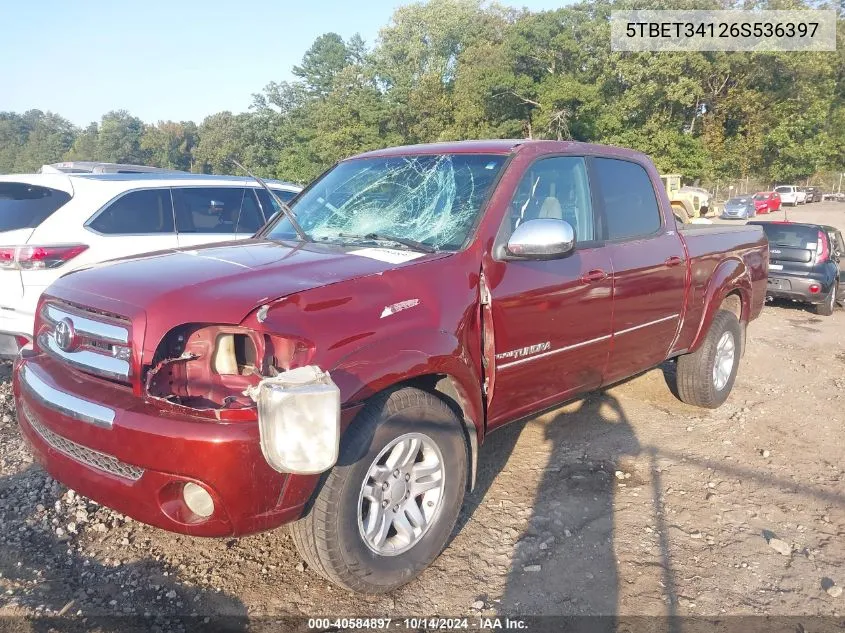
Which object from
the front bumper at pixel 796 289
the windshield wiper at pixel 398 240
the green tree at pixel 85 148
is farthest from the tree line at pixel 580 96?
the green tree at pixel 85 148

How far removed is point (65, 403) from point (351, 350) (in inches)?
45.5

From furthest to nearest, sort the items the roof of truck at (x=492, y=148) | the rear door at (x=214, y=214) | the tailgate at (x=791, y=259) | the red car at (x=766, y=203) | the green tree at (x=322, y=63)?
1. the green tree at (x=322, y=63)
2. the red car at (x=766, y=203)
3. the tailgate at (x=791, y=259)
4. the rear door at (x=214, y=214)
5. the roof of truck at (x=492, y=148)

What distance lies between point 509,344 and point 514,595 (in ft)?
3.82

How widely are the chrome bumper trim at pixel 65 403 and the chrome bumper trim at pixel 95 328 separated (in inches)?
9.9

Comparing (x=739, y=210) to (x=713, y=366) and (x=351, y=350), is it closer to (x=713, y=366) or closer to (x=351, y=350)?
(x=713, y=366)

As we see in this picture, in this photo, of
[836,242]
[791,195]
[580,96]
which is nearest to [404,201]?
[836,242]

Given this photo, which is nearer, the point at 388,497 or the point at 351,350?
the point at 351,350

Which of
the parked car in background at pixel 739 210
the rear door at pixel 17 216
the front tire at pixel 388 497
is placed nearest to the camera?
the front tire at pixel 388 497

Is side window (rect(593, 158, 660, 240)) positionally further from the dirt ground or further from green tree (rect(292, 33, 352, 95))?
green tree (rect(292, 33, 352, 95))

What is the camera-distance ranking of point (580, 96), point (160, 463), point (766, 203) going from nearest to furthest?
point (160, 463) < point (766, 203) < point (580, 96)

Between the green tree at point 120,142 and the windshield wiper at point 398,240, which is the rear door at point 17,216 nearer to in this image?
the windshield wiper at point 398,240

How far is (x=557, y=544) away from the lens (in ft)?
11.1

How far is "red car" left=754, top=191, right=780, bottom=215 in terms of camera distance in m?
39.2

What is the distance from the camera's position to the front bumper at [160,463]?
7.60 ft
